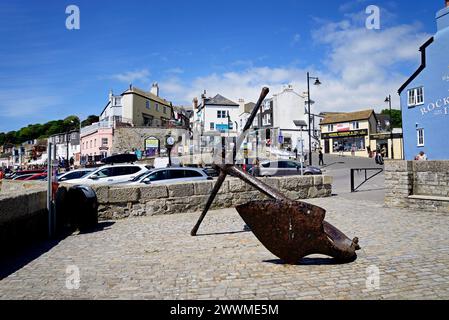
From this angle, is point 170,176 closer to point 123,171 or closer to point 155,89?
point 123,171

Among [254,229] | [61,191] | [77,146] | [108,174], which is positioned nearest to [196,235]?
[254,229]

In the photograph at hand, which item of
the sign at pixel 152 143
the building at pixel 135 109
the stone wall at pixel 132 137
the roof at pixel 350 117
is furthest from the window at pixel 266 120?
the sign at pixel 152 143

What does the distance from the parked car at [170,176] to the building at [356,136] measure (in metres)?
38.8

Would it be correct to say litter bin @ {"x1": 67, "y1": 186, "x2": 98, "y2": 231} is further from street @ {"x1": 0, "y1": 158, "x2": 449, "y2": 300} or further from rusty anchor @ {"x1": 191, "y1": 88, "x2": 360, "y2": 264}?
rusty anchor @ {"x1": 191, "y1": 88, "x2": 360, "y2": 264}

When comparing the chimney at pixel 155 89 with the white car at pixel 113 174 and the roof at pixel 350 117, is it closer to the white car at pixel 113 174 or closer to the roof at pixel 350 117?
the roof at pixel 350 117

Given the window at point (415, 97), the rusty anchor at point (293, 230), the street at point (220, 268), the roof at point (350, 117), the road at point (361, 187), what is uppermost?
the roof at point (350, 117)

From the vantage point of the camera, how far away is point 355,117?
50.1 m

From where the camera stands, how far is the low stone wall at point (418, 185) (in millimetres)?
8656

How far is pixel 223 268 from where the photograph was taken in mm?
4457

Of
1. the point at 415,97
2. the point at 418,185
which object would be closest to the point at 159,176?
the point at 418,185

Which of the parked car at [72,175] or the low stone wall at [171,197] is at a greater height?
the parked car at [72,175]

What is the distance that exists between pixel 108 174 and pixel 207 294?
12.2 metres

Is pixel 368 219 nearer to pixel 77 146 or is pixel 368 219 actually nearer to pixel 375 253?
pixel 375 253
